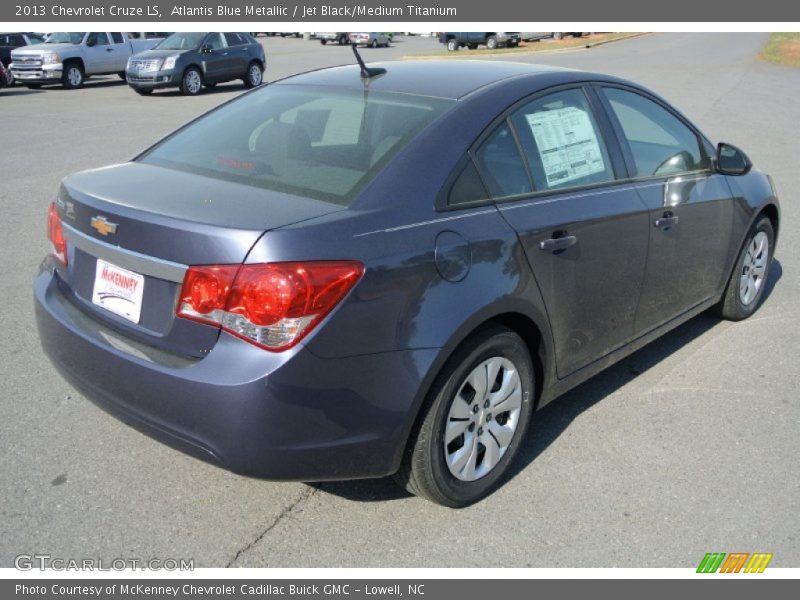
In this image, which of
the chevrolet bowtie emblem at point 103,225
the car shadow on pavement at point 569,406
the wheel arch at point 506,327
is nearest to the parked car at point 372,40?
the car shadow on pavement at point 569,406

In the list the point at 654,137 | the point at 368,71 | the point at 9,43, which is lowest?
the point at 9,43

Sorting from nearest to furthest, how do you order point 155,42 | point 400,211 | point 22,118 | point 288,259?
point 288,259 < point 400,211 < point 22,118 < point 155,42

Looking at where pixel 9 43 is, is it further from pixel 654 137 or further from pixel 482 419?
pixel 482 419

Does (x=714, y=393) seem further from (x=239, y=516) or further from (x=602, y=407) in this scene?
(x=239, y=516)

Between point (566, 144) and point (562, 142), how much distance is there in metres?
0.03

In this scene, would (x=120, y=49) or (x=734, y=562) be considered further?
(x=120, y=49)

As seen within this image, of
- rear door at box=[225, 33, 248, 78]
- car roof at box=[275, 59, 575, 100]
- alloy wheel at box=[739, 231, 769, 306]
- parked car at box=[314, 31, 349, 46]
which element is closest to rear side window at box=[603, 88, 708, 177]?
car roof at box=[275, 59, 575, 100]

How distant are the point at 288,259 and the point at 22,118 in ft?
48.8

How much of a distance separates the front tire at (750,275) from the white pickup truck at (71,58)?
2086 centimetres

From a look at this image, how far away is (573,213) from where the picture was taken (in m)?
3.67

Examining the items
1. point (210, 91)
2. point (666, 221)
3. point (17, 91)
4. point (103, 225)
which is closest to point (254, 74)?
point (210, 91)

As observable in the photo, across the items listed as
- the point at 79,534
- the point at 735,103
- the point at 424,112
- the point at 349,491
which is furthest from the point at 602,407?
the point at 735,103

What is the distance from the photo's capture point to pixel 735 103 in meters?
18.1

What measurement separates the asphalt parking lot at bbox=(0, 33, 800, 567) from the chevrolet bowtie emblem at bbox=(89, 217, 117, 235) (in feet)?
3.59
